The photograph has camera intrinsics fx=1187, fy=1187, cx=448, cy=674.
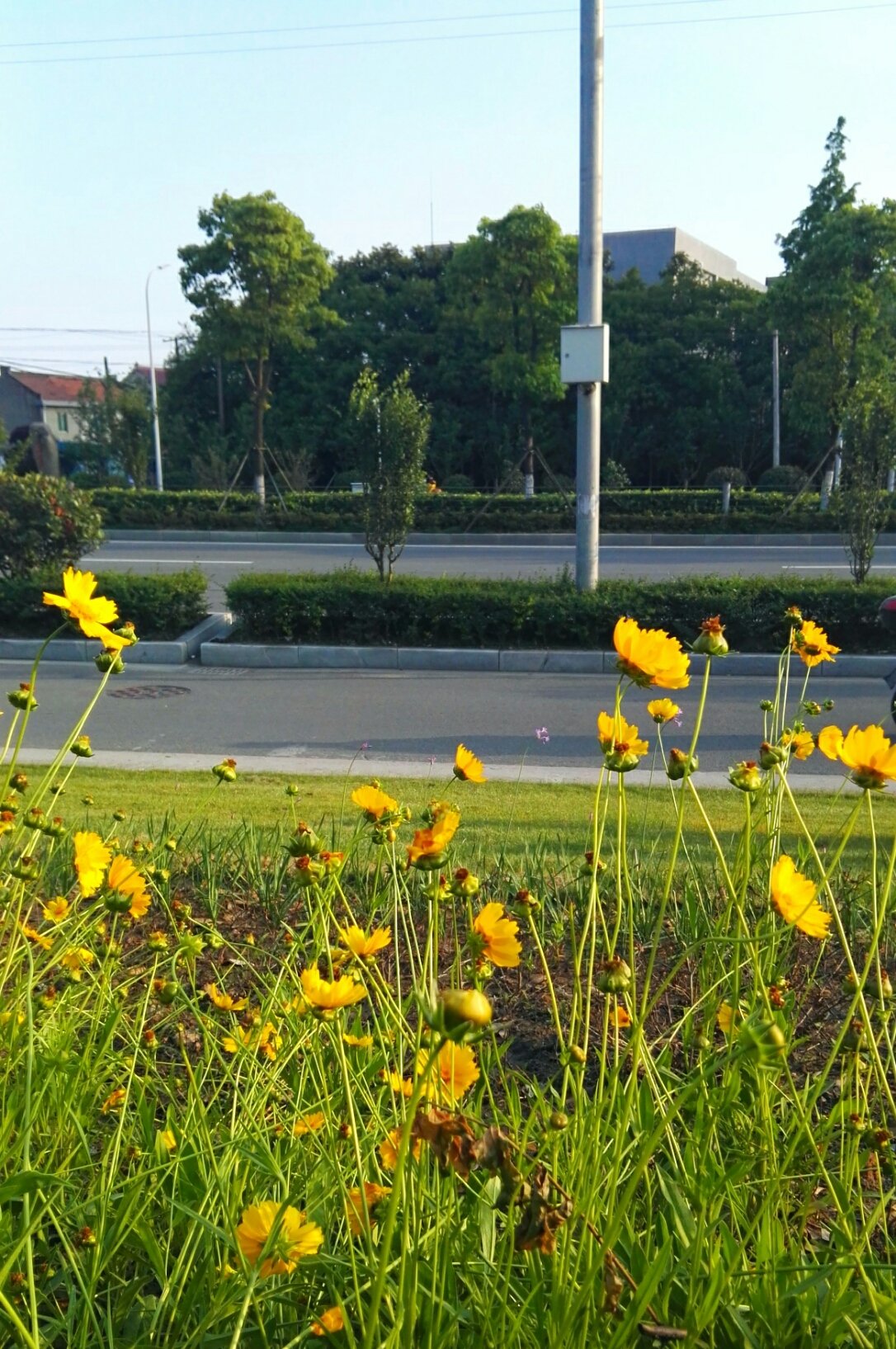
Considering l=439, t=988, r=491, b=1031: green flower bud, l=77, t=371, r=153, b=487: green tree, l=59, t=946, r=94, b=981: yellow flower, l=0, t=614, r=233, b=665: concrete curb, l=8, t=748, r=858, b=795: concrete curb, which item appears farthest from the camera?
l=77, t=371, r=153, b=487: green tree

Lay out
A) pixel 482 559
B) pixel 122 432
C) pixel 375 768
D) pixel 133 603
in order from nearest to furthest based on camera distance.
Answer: pixel 375 768 < pixel 133 603 < pixel 482 559 < pixel 122 432

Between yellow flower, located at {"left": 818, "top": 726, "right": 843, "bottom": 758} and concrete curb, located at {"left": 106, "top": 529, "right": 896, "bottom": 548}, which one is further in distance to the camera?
concrete curb, located at {"left": 106, "top": 529, "right": 896, "bottom": 548}

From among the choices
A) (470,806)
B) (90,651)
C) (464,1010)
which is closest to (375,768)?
(470,806)

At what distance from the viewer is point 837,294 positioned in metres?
25.4

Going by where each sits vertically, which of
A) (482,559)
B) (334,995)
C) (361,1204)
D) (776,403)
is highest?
(776,403)

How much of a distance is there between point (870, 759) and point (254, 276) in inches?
994

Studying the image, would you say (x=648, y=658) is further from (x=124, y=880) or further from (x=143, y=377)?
(x=143, y=377)

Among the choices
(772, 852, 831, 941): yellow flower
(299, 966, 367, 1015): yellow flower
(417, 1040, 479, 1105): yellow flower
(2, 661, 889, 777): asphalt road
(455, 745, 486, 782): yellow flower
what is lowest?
(2, 661, 889, 777): asphalt road

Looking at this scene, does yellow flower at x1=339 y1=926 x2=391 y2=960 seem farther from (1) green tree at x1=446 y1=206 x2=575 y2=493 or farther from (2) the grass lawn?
(1) green tree at x1=446 y1=206 x2=575 y2=493

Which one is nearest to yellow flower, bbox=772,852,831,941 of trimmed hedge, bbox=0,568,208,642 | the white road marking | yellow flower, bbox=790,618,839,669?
yellow flower, bbox=790,618,839,669

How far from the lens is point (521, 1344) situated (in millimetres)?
1467

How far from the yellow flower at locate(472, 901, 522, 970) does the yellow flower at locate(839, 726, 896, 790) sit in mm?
493

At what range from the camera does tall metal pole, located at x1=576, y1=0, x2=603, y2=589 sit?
33.3 ft

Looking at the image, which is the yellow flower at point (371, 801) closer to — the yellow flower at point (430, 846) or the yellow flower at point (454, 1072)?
the yellow flower at point (430, 846)
